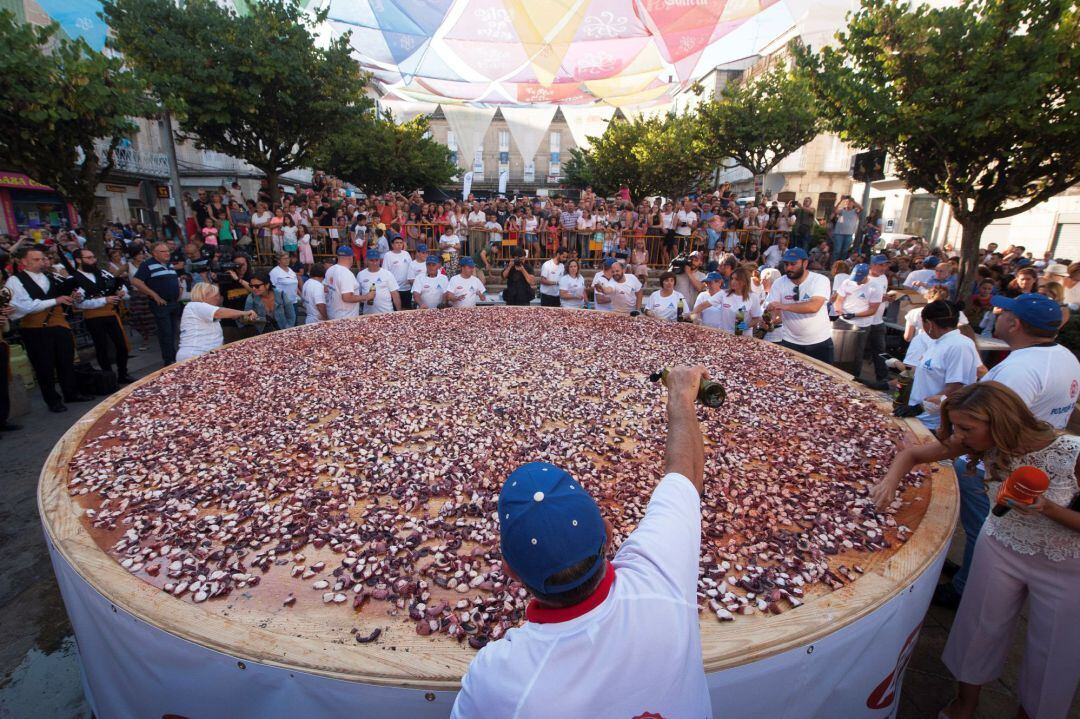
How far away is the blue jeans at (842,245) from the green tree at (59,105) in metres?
18.0

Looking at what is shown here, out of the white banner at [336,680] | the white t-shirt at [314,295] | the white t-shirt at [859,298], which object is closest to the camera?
the white banner at [336,680]

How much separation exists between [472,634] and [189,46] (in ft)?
50.2

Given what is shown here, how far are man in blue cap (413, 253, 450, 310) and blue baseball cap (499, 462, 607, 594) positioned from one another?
790 centimetres

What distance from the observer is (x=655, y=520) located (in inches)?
60.3

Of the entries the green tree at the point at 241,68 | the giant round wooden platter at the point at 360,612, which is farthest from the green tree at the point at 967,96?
the green tree at the point at 241,68

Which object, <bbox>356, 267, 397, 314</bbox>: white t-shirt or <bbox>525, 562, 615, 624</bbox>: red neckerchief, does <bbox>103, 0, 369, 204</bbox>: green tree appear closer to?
<bbox>356, 267, 397, 314</bbox>: white t-shirt

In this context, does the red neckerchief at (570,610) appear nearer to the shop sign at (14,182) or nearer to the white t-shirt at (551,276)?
the white t-shirt at (551,276)

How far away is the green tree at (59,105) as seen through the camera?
7.55 m

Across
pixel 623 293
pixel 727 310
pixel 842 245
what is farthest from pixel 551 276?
pixel 842 245

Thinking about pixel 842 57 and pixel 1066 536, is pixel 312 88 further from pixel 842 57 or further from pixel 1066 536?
pixel 1066 536

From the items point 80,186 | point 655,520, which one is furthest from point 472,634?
point 80,186

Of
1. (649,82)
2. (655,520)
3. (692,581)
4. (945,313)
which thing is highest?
(649,82)

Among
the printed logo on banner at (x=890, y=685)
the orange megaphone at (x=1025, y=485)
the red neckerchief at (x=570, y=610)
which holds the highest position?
the red neckerchief at (x=570, y=610)

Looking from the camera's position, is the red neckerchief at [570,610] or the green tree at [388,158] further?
the green tree at [388,158]
